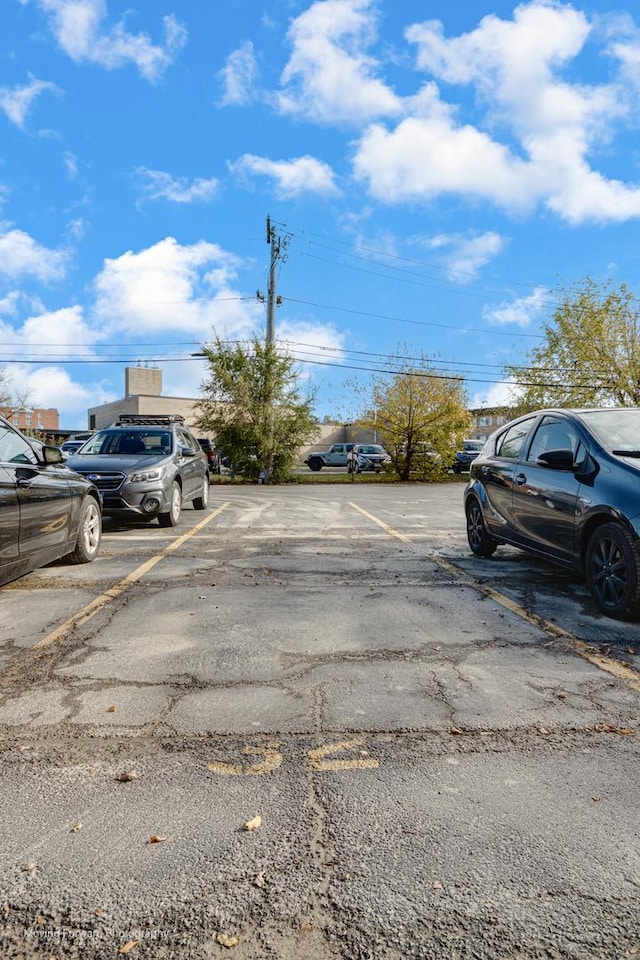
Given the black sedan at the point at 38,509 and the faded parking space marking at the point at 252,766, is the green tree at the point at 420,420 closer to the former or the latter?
the black sedan at the point at 38,509

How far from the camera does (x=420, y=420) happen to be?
29672mm

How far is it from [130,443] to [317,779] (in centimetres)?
939

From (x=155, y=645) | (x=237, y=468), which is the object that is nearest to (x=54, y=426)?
(x=237, y=468)

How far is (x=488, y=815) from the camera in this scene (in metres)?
2.30

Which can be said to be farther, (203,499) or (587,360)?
(587,360)

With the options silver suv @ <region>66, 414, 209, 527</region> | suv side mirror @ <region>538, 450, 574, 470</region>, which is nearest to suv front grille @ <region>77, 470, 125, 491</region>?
silver suv @ <region>66, 414, 209, 527</region>

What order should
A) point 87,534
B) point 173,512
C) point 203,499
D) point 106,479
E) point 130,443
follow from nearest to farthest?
point 87,534, point 106,479, point 173,512, point 130,443, point 203,499

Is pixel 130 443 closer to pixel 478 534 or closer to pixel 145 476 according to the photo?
pixel 145 476

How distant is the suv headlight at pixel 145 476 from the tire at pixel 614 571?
6.57 m

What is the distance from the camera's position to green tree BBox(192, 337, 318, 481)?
2800cm

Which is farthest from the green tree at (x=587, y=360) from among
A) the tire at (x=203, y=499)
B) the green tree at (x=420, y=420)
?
the tire at (x=203, y=499)

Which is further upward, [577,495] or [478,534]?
[577,495]

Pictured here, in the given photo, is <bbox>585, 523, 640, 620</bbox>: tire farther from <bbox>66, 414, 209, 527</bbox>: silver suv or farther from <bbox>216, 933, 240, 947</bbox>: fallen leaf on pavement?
<bbox>66, 414, 209, 527</bbox>: silver suv

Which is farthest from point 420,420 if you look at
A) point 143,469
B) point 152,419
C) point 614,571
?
point 614,571
